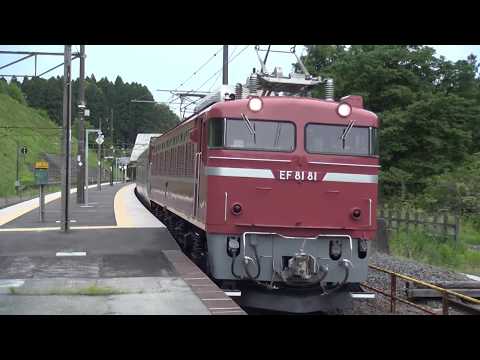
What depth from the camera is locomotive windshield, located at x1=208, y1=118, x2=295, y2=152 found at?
8992mm

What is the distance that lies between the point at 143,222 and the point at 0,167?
36.9 meters

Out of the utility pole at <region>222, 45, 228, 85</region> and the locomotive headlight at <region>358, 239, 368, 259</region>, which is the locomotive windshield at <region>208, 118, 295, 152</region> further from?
the utility pole at <region>222, 45, 228, 85</region>

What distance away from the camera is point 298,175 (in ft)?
29.5

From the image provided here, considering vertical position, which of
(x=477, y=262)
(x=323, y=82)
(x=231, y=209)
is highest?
(x=323, y=82)

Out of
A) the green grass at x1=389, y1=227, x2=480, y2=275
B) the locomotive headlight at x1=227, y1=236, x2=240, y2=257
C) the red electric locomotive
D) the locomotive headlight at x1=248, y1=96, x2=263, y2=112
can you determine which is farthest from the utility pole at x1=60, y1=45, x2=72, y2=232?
the green grass at x1=389, y1=227, x2=480, y2=275

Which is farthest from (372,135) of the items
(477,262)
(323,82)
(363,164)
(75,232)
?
(477,262)

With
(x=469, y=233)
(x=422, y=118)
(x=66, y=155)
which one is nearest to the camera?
(x=66, y=155)

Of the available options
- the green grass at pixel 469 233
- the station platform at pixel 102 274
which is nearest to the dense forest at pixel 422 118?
the green grass at pixel 469 233

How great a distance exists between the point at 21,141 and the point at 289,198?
54742 mm

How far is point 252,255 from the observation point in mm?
8766

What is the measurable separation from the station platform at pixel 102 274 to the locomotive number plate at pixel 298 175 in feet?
5.79

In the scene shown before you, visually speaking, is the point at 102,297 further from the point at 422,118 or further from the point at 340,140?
the point at 422,118

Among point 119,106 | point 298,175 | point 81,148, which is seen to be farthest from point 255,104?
point 119,106
